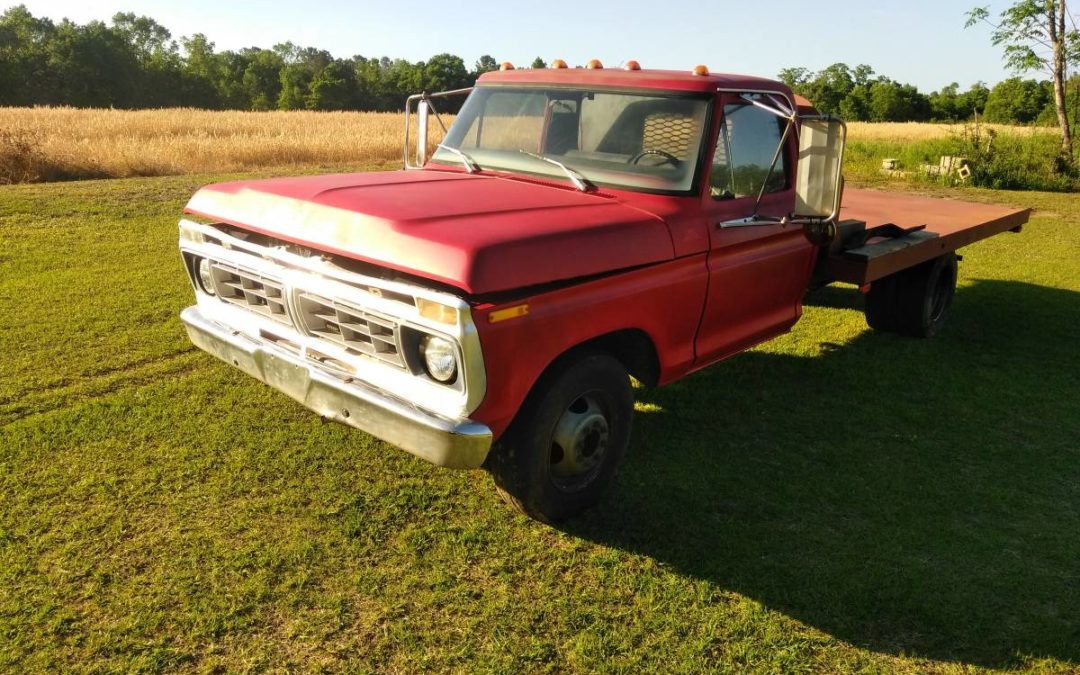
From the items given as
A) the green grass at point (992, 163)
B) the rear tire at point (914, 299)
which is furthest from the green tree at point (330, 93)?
the rear tire at point (914, 299)

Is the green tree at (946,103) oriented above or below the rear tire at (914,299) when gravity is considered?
above

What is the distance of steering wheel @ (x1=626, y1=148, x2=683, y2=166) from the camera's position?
13.6 ft

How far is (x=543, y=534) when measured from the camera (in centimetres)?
371

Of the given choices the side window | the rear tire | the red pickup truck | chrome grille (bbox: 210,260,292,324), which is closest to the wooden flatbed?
the red pickup truck

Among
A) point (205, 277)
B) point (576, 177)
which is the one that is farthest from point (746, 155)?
point (205, 277)

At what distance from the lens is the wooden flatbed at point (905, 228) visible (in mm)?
5236

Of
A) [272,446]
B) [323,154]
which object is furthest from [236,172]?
[272,446]

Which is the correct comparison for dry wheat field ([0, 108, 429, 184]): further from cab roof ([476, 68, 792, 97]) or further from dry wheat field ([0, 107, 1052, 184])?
cab roof ([476, 68, 792, 97])

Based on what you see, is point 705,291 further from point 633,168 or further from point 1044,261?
point 1044,261

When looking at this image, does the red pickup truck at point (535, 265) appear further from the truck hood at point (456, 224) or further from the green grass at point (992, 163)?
the green grass at point (992, 163)

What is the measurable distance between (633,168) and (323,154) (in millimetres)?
16618

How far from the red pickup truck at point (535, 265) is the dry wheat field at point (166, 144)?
12.1 metres

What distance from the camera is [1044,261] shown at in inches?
397

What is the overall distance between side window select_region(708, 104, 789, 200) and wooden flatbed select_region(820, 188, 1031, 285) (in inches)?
32.2
